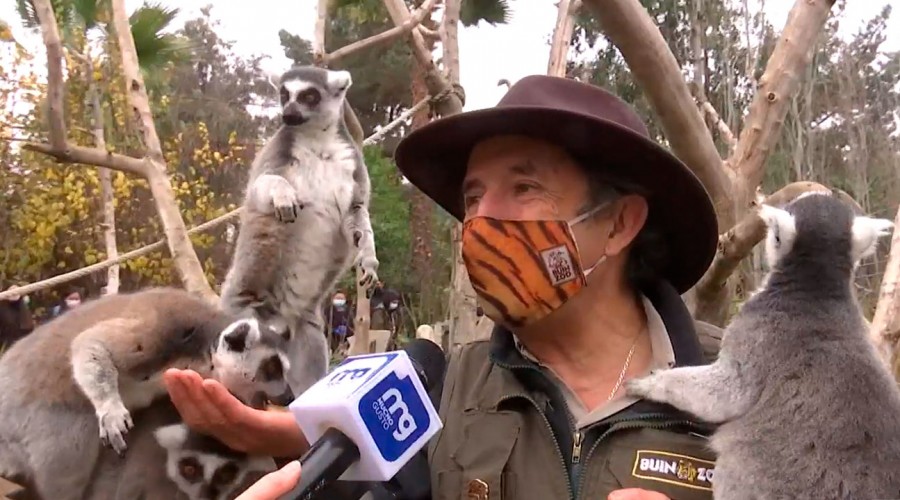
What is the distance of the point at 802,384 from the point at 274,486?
3.34 feet

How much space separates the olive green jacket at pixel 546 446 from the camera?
1.36 meters

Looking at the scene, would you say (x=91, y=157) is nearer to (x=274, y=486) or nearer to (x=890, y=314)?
(x=274, y=486)

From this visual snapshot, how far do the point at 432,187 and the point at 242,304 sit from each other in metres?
0.86

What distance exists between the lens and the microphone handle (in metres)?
1.01

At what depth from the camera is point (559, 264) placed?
5.06 ft

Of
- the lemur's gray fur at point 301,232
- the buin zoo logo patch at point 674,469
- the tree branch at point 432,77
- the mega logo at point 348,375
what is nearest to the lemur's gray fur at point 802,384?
the buin zoo logo patch at point 674,469

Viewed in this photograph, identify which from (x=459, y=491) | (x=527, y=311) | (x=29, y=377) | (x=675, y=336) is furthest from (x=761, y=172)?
(x=29, y=377)

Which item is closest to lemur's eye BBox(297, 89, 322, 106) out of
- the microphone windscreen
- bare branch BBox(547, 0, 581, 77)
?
the microphone windscreen

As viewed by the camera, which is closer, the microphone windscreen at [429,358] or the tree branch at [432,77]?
the microphone windscreen at [429,358]

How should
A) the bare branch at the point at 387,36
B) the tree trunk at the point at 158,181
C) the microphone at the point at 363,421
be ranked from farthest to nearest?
the tree trunk at the point at 158,181 < the bare branch at the point at 387,36 < the microphone at the point at 363,421

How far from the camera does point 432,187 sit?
188 centimetres

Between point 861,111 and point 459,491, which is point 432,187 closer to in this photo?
point 459,491

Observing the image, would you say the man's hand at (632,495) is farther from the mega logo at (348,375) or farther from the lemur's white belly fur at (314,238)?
the lemur's white belly fur at (314,238)

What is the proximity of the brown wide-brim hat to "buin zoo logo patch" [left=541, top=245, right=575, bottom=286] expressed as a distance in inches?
7.9
